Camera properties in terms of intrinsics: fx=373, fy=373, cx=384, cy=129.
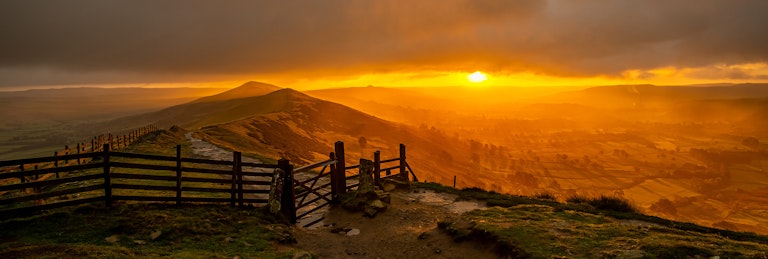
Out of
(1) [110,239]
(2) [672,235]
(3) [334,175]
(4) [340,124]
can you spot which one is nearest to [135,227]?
(1) [110,239]

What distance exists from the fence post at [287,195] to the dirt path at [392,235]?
41.6 inches

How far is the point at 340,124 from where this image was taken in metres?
128

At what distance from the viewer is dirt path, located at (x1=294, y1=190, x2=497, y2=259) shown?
12297mm

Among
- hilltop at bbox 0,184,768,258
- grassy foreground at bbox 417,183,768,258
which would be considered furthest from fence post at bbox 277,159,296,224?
grassy foreground at bbox 417,183,768,258

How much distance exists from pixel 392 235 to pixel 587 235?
21.4ft

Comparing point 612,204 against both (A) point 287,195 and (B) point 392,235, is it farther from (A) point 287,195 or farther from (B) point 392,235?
(A) point 287,195

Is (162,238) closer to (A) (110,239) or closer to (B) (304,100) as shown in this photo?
(A) (110,239)

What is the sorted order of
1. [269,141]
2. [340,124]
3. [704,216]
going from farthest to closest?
[340,124] < [704,216] < [269,141]

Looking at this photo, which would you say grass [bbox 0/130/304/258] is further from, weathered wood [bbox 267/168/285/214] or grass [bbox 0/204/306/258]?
weathered wood [bbox 267/168/285/214]

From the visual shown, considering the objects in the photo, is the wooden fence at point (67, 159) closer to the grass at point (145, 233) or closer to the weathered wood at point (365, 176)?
the grass at point (145, 233)

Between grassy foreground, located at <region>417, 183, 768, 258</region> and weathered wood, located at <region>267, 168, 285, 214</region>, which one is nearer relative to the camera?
grassy foreground, located at <region>417, 183, 768, 258</region>

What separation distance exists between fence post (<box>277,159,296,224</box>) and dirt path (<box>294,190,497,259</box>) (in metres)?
1.06

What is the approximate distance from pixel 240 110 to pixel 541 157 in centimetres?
14545

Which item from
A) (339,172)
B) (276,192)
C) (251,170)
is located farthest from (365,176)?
(251,170)
